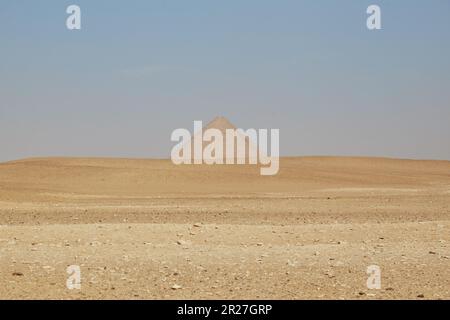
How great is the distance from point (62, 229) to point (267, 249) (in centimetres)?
476

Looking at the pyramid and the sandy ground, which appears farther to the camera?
the pyramid

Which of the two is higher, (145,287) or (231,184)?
(145,287)

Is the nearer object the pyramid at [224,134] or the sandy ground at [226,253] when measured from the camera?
the sandy ground at [226,253]

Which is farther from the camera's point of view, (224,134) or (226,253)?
(224,134)

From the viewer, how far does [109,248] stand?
12.5 meters

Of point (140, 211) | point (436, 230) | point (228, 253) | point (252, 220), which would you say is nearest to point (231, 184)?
point (140, 211)

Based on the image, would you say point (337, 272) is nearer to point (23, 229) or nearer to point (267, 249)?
point (267, 249)

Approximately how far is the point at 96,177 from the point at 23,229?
37.2m

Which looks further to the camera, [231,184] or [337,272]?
[231,184]
